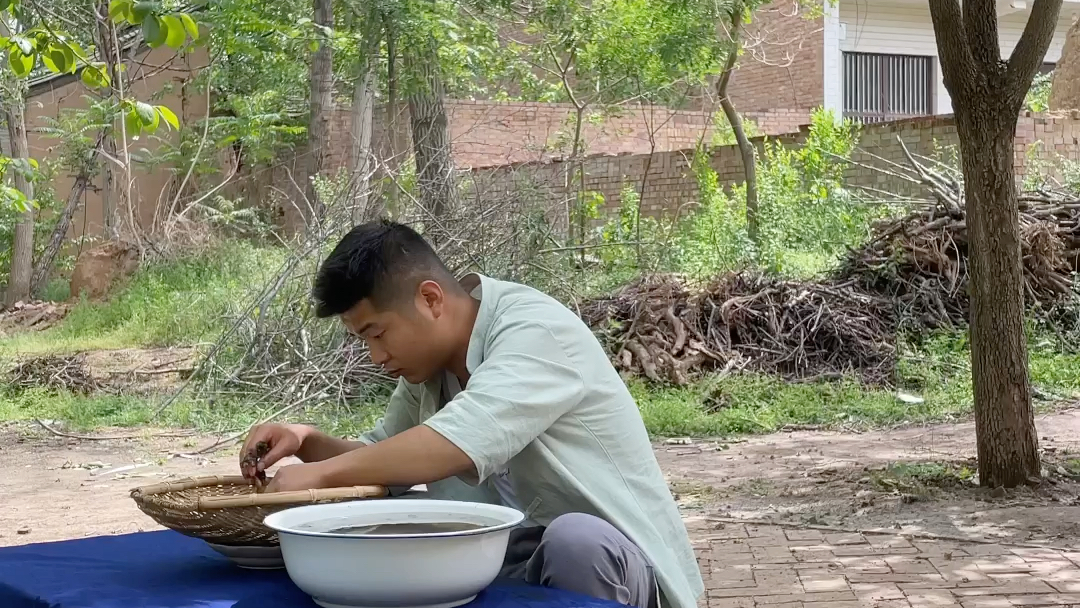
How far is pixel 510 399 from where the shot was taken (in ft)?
6.43

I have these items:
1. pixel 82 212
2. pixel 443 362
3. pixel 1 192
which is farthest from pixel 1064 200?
pixel 82 212

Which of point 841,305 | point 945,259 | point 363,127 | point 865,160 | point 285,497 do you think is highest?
point 363,127

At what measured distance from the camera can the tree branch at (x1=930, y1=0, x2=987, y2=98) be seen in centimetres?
551

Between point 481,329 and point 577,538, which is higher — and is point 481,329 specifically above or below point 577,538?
above

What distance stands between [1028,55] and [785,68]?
56.3 ft

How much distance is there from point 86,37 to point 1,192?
1169 cm

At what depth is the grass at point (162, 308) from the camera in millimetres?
13125

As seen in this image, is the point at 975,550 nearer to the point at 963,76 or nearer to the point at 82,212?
the point at 963,76

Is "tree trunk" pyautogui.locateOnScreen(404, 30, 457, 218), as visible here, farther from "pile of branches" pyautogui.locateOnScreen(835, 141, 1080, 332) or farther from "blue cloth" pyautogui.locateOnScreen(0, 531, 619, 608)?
"blue cloth" pyautogui.locateOnScreen(0, 531, 619, 608)

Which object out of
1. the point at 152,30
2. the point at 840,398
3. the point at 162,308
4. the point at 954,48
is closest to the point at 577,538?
the point at 152,30

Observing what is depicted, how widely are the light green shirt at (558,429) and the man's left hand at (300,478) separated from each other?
208 mm

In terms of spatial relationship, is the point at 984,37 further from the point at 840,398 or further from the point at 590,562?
the point at 590,562

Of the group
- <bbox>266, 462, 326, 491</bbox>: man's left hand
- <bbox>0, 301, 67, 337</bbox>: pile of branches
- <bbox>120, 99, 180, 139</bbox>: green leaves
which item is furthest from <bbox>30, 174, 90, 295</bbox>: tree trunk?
<bbox>266, 462, 326, 491</bbox>: man's left hand

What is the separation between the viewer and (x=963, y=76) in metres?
5.55
